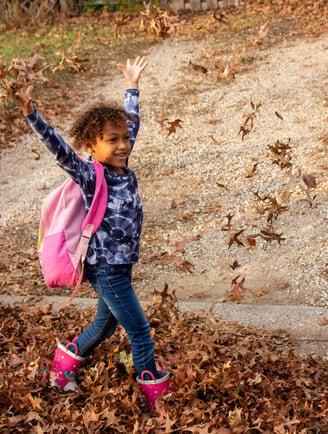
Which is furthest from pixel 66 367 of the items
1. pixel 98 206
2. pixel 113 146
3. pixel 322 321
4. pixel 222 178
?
pixel 222 178

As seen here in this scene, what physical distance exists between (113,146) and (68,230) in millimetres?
472

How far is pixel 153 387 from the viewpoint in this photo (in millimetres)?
3146

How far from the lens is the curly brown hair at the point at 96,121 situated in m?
3.01

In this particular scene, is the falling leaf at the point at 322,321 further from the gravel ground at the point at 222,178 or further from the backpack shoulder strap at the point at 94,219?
the backpack shoulder strap at the point at 94,219

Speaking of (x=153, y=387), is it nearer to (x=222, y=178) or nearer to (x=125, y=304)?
(x=125, y=304)

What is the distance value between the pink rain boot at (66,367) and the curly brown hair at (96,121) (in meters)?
1.17

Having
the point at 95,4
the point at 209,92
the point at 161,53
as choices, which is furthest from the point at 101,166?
the point at 95,4

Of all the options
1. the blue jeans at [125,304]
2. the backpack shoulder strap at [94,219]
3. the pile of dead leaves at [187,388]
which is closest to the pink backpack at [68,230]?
the backpack shoulder strap at [94,219]

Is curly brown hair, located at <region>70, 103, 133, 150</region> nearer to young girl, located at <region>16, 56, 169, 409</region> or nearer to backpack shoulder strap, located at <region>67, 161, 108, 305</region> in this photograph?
young girl, located at <region>16, 56, 169, 409</region>

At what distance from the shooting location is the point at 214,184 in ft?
22.9

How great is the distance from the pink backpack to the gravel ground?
4.57 ft

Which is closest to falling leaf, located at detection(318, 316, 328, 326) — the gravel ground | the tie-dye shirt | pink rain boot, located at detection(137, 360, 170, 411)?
the gravel ground

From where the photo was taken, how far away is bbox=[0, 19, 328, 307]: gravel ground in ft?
16.6

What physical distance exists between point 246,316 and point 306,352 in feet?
1.75
